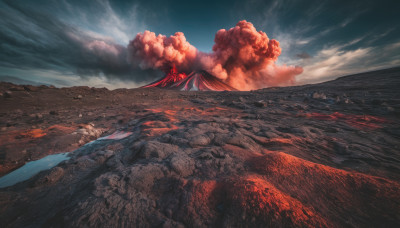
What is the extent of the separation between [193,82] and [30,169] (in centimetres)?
3210

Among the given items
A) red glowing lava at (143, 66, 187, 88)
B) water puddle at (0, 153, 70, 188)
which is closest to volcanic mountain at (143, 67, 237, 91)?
red glowing lava at (143, 66, 187, 88)

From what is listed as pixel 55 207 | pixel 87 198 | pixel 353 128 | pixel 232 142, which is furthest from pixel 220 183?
pixel 353 128

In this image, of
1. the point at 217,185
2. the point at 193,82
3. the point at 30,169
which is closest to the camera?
the point at 217,185

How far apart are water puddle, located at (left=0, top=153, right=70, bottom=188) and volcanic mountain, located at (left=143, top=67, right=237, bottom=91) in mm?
28302

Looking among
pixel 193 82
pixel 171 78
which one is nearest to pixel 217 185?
pixel 193 82

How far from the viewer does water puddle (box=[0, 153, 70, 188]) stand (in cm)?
220

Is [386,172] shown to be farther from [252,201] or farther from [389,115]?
[389,115]

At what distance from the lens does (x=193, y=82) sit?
3325cm

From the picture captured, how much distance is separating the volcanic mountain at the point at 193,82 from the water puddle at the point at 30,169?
28302 millimetres

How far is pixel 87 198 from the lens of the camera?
1.39 m

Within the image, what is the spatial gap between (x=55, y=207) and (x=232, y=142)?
2591 millimetres

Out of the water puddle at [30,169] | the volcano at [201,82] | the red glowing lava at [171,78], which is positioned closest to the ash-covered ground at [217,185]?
the water puddle at [30,169]

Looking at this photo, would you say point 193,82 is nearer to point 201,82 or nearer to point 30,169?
point 201,82

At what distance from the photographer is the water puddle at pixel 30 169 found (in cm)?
220
